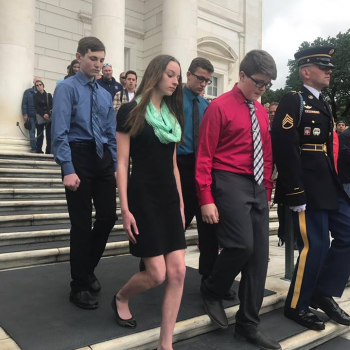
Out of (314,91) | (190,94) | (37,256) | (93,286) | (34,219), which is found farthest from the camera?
(34,219)

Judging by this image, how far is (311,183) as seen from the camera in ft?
9.99

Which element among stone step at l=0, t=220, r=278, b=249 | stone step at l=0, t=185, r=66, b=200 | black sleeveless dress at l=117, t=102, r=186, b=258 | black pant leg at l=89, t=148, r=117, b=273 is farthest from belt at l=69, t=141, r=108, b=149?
stone step at l=0, t=185, r=66, b=200

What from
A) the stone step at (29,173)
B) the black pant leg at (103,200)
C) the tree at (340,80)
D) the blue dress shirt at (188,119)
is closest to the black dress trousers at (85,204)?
the black pant leg at (103,200)

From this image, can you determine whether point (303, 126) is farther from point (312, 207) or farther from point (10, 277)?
point (10, 277)

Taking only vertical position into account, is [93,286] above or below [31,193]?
below

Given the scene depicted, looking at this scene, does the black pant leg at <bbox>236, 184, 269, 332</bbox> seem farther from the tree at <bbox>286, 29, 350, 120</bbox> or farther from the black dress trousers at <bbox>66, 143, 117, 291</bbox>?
the tree at <bbox>286, 29, 350, 120</bbox>

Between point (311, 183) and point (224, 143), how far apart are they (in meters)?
0.79

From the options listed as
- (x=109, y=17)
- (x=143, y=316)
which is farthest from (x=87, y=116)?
(x=109, y=17)

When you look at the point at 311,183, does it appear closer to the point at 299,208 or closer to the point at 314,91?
the point at 299,208

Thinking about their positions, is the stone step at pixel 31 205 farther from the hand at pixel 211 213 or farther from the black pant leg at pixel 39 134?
the black pant leg at pixel 39 134

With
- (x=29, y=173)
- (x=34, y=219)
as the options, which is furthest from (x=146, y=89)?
(x=29, y=173)

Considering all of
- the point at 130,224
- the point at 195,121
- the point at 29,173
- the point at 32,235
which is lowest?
the point at 32,235

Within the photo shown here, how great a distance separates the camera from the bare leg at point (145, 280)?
7.75 ft

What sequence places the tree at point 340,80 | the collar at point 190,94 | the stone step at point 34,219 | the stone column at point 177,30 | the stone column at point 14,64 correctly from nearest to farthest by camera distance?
1. the collar at point 190,94
2. the stone step at point 34,219
3. the stone column at point 14,64
4. the stone column at point 177,30
5. the tree at point 340,80
